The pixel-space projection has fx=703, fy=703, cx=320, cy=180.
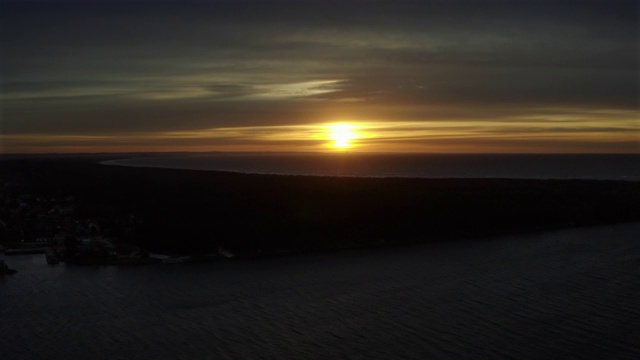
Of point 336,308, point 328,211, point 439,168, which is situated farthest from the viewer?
point 439,168

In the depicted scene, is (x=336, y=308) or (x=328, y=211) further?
(x=328, y=211)

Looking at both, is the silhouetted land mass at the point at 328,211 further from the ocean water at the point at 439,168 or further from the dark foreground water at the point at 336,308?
the ocean water at the point at 439,168

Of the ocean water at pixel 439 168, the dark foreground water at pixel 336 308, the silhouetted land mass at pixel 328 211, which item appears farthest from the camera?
the ocean water at pixel 439 168

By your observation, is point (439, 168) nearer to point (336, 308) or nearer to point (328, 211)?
point (328, 211)

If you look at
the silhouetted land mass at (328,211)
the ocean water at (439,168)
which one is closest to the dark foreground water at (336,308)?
the silhouetted land mass at (328,211)

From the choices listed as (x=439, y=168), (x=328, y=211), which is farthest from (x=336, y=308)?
(x=439, y=168)

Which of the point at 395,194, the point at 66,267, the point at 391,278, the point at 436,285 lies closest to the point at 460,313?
the point at 436,285
